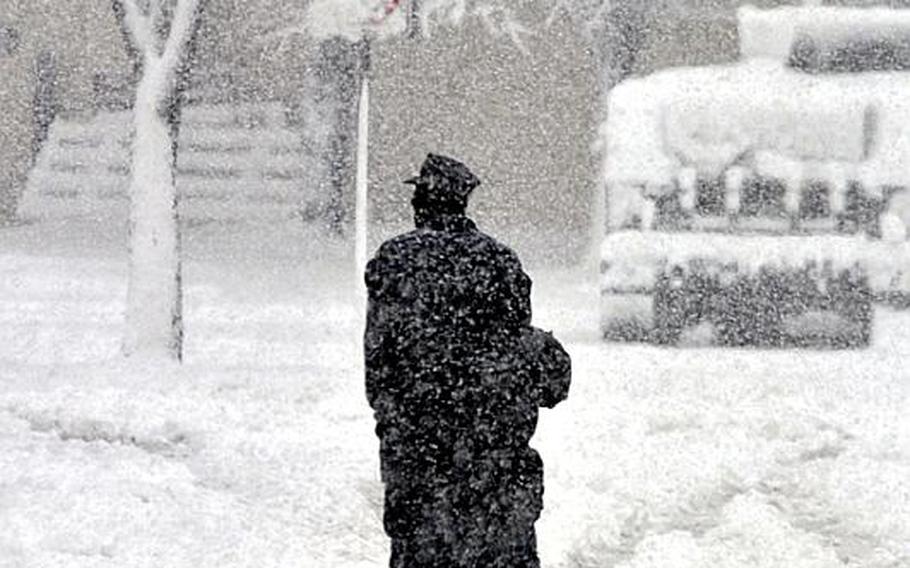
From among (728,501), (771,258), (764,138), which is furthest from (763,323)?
(728,501)

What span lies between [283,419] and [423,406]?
6705mm

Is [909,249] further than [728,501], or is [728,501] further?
[909,249]

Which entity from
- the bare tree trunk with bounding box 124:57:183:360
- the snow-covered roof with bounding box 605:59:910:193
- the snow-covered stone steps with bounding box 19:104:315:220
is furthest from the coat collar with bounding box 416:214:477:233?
the snow-covered stone steps with bounding box 19:104:315:220

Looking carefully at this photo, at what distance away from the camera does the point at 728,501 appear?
1002 cm

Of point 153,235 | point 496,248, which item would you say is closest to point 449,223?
point 496,248

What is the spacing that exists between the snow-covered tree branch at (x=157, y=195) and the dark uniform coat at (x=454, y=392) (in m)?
8.50

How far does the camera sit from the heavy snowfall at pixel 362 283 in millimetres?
9445

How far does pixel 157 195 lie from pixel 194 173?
8318 mm

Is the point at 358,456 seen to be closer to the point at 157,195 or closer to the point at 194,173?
the point at 157,195

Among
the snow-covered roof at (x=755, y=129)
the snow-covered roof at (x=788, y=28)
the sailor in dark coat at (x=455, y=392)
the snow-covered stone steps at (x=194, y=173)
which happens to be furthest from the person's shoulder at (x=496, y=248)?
the snow-covered stone steps at (x=194, y=173)

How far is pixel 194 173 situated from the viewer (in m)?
21.7

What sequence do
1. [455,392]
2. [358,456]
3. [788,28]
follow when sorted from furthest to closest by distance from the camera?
[788,28] < [358,456] < [455,392]

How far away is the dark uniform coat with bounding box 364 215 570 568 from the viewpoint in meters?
4.89

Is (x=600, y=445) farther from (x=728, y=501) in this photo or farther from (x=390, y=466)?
(x=390, y=466)
